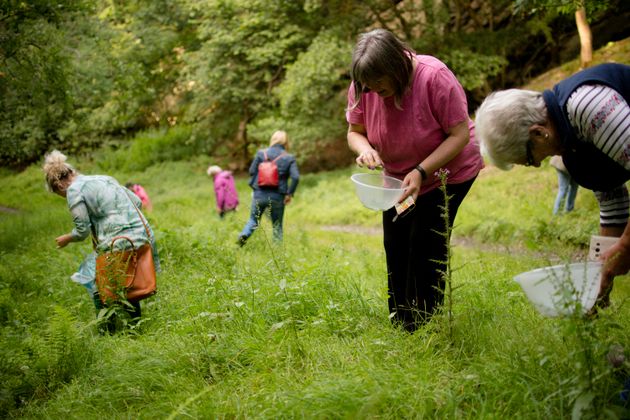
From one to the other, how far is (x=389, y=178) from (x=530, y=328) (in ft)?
3.79

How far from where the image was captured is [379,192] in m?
2.92

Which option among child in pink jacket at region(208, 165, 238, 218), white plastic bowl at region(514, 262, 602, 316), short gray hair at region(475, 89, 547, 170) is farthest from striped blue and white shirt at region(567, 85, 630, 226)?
child in pink jacket at region(208, 165, 238, 218)

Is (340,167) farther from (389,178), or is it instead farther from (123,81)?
(389,178)

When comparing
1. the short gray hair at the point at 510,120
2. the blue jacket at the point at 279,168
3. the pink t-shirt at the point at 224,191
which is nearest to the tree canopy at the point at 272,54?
the pink t-shirt at the point at 224,191

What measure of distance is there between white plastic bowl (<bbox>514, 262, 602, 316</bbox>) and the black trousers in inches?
28.7

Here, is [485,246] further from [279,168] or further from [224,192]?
[224,192]

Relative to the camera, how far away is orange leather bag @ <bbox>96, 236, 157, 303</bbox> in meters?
4.25

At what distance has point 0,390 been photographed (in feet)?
10.1

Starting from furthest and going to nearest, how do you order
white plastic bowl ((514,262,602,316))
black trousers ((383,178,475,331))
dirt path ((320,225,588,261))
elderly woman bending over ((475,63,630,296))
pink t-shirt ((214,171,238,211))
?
Answer: pink t-shirt ((214,171,238,211)) → dirt path ((320,225,588,261)) → black trousers ((383,178,475,331)) → elderly woman bending over ((475,63,630,296)) → white plastic bowl ((514,262,602,316))

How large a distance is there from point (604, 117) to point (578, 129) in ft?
0.54

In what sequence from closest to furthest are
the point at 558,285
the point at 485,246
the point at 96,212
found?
1. the point at 558,285
2. the point at 96,212
3. the point at 485,246

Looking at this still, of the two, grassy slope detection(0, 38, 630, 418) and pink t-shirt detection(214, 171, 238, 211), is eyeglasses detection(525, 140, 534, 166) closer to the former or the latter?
grassy slope detection(0, 38, 630, 418)

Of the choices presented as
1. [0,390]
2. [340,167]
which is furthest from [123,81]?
[0,390]

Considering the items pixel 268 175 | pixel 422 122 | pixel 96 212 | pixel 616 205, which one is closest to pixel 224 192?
pixel 268 175
